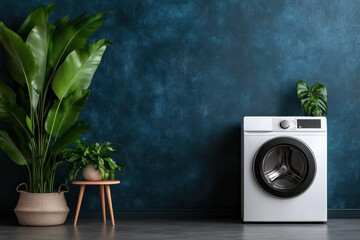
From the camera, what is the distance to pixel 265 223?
4004 millimetres

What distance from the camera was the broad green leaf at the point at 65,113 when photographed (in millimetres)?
3826

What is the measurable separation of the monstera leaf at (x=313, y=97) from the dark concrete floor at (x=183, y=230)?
947 millimetres

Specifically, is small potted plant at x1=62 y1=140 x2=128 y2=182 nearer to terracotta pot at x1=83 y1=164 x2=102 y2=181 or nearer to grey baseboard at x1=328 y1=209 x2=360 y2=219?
terracotta pot at x1=83 y1=164 x2=102 y2=181

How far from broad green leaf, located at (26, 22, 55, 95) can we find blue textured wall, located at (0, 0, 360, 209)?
0.53 meters

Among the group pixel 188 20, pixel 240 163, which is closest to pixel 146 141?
pixel 240 163

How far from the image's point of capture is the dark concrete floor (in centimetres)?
336

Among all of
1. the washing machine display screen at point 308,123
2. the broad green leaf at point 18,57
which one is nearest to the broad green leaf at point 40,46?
the broad green leaf at point 18,57

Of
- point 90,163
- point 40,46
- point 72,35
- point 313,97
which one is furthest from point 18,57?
point 313,97

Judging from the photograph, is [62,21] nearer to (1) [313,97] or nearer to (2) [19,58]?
(2) [19,58]

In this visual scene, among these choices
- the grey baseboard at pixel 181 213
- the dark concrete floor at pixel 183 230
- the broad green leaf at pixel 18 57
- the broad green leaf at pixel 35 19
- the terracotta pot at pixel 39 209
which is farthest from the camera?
the grey baseboard at pixel 181 213

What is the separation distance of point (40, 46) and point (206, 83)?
1.46 meters

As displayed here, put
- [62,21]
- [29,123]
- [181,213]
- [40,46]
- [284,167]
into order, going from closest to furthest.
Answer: [29,123], [40,46], [284,167], [62,21], [181,213]

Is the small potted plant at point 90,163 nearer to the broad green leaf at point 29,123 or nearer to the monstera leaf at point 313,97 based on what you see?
the broad green leaf at point 29,123

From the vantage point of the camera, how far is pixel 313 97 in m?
4.23
